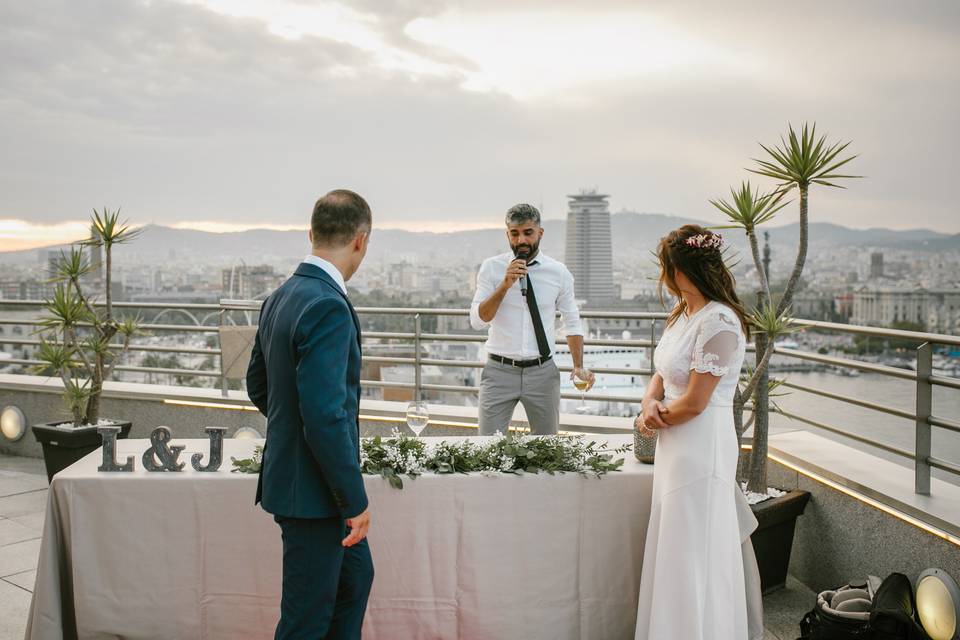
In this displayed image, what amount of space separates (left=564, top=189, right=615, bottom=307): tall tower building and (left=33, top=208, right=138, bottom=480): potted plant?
3.74 meters

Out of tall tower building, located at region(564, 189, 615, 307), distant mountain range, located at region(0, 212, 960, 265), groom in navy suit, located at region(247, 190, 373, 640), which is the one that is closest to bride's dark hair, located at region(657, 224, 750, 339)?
groom in navy suit, located at region(247, 190, 373, 640)

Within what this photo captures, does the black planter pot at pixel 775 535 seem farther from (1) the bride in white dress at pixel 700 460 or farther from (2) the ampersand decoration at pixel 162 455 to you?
(2) the ampersand decoration at pixel 162 455

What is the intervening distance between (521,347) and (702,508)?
1.62 metres

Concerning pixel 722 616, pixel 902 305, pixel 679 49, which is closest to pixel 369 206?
pixel 722 616

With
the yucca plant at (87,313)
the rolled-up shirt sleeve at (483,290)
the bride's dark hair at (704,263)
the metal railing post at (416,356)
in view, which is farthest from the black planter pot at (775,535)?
the yucca plant at (87,313)

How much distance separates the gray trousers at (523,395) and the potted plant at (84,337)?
3.18 m

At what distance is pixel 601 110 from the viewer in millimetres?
15586

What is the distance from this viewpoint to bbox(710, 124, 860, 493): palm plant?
11.7 ft

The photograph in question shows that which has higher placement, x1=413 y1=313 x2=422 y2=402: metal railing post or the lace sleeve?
the lace sleeve

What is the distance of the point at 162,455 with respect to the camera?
9.93ft

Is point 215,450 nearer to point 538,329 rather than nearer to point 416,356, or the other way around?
point 538,329

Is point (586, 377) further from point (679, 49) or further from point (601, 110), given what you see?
point (601, 110)

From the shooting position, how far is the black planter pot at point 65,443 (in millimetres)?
5492

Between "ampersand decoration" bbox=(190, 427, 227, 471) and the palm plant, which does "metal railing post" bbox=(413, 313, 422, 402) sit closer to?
the palm plant
